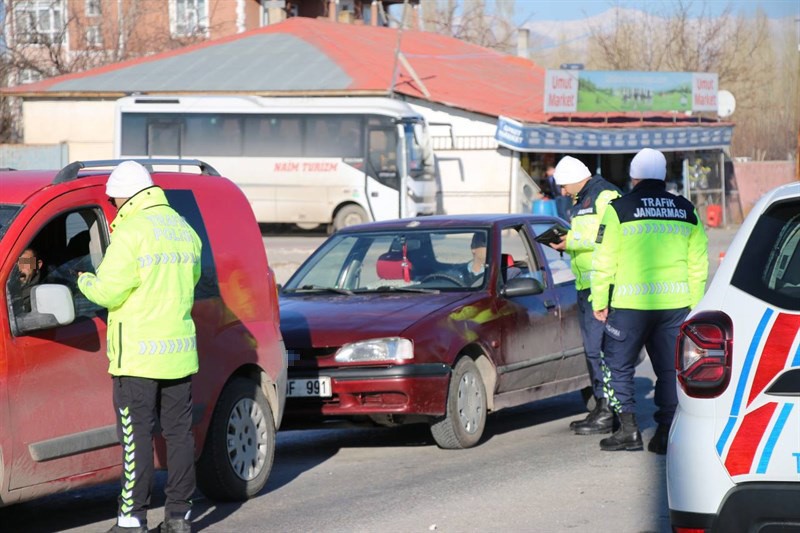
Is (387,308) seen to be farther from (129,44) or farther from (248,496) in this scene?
(129,44)

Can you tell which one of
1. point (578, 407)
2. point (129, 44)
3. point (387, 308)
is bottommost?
point (578, 407)

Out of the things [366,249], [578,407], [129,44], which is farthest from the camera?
[129,44]

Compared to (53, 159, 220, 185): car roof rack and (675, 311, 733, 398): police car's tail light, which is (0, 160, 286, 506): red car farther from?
(675, 311, 733, 398): police car's tail light

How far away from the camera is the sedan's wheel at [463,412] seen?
28.1ft

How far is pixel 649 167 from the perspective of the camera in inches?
311

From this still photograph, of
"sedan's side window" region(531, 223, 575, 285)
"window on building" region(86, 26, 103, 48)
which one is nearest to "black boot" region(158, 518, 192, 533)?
"sedan's side window" region(531, 223, 575, 285)

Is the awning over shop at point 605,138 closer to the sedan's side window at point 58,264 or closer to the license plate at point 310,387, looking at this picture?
the license plate at point 310,387

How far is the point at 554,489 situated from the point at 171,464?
234 cm

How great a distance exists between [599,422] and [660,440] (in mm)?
948

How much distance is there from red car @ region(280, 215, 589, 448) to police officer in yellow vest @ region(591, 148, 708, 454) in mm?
1176

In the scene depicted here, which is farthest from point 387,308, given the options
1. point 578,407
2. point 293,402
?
point 578,407

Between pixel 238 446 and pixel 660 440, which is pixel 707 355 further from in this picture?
pixel 660 440

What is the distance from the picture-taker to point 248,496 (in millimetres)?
7273

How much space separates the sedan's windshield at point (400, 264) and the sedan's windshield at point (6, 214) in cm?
376
